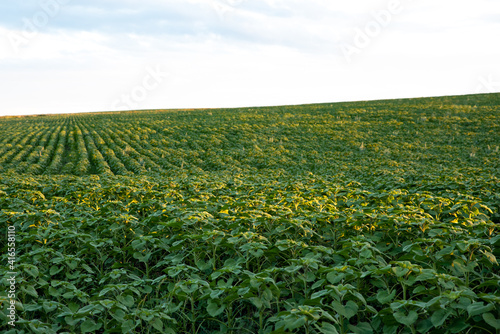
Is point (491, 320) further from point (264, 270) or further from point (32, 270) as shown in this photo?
point (32, 270)

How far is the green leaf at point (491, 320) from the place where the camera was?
2750mm

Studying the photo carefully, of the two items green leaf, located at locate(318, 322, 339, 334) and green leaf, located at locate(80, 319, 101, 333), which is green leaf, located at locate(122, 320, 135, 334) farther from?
green leaf, located at locate(318, 322, 339, 334)

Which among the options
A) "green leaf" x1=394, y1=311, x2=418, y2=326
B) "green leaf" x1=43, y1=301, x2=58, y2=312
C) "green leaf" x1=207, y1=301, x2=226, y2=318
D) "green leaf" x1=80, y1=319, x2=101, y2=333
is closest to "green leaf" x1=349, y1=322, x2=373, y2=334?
"green leaf" x1=394, y1=311, x2=418, y2=326

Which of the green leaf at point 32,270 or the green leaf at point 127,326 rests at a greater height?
the green leaf at point 32,270

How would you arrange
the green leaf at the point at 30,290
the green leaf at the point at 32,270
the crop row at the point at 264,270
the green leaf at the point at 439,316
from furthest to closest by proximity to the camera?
the green leaf at the point at 32,270 → the green leaf at the point at 30,290 → the crop row at the point at 264,270 → the green leaf at the point at 439,316

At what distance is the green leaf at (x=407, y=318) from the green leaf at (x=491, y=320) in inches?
20.0

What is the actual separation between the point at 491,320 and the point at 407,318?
617 millimetres

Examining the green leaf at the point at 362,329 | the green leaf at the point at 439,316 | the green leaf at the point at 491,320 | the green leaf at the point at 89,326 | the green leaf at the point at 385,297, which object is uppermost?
the green leaf at the point at 491,320

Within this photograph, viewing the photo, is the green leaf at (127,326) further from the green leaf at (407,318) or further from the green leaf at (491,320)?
the green leaf at (491,320)

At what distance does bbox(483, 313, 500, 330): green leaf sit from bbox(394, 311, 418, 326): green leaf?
51cm

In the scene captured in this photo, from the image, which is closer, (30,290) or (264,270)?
(264,270)

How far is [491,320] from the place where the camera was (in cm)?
278

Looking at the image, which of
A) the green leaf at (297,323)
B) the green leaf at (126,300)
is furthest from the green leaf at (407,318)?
the green leaf at (126,300)

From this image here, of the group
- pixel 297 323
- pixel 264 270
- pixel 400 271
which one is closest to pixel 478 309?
pixel 400 271
